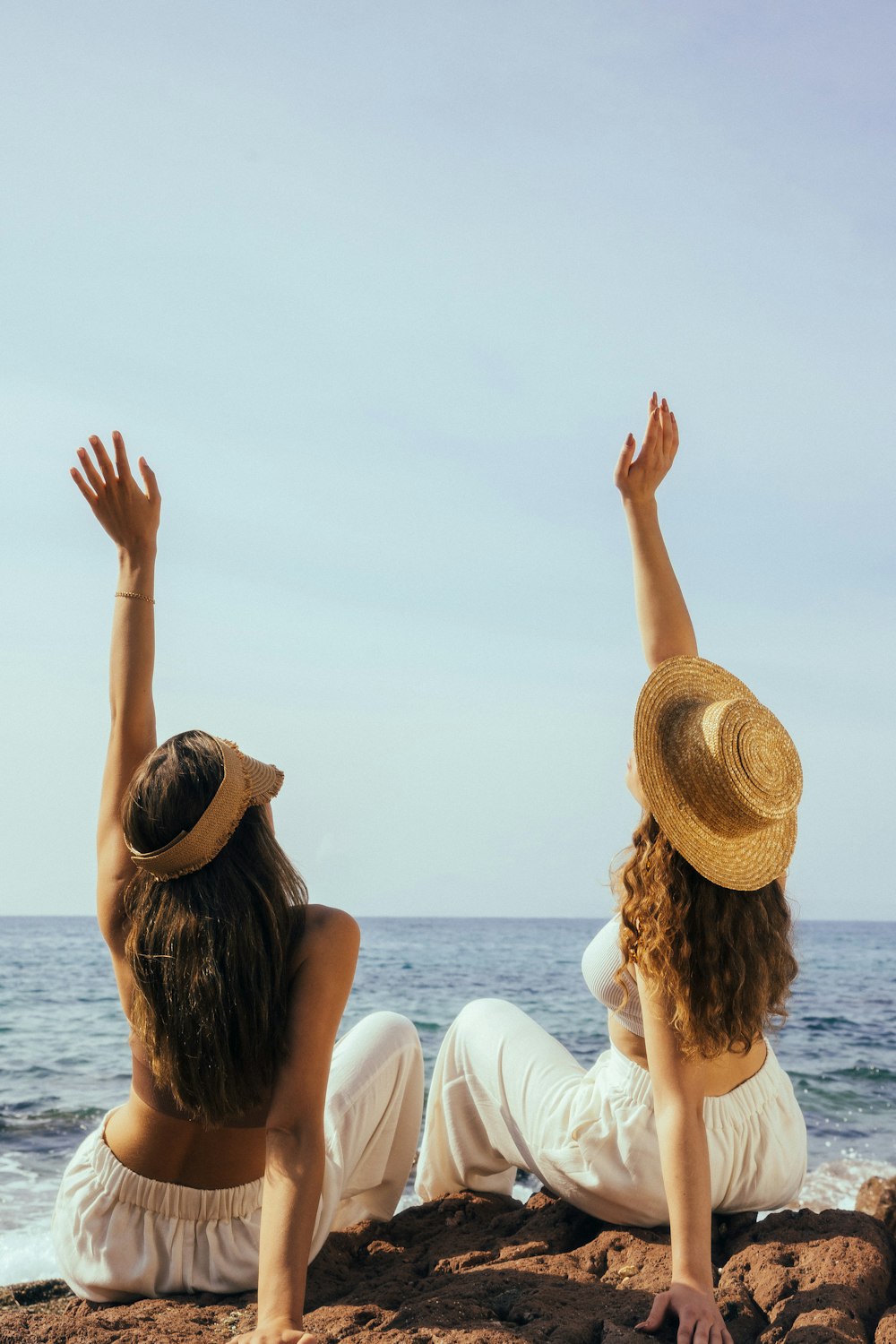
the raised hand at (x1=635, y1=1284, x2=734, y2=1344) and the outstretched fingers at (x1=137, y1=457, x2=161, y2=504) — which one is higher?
the outstretched fingers at (x1=137, y1=457, x2=161, y2=504)

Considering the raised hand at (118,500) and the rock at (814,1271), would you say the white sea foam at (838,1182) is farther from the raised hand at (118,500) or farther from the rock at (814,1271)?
the raised hand at (118,500)

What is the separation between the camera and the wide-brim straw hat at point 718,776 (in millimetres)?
2750

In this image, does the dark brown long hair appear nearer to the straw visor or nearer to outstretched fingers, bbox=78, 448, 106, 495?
the straw visor

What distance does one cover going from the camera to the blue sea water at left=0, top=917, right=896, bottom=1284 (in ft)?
19.6

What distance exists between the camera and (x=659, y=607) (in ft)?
11.2

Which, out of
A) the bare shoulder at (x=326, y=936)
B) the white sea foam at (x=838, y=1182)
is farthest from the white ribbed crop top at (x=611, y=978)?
the white sea foam at (x=838, y=1182)

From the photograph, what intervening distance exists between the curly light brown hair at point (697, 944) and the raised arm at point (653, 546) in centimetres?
64

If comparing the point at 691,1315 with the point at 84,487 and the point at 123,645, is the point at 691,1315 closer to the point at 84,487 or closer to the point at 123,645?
the point at 123,645

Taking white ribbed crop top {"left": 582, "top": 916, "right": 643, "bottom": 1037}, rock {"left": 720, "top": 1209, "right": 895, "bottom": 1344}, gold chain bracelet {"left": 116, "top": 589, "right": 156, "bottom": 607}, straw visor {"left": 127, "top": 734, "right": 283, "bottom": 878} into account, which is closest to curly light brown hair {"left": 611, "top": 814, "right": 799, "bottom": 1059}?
white ribbed crop top {"left": 582, "top": 916, "right": 643, "bottom": 1037}

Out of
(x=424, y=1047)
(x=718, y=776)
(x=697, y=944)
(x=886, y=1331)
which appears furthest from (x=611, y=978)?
(x=424, y=1047)

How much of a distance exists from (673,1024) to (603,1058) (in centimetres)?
70

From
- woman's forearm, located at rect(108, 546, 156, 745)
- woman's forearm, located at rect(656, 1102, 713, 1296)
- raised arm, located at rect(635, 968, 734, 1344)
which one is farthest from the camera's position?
woman's forearm, located at rect(108, 546, 156, 745)

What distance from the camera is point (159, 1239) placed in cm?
296

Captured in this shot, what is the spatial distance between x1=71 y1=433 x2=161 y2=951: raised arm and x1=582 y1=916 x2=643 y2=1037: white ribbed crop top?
1.34 m
